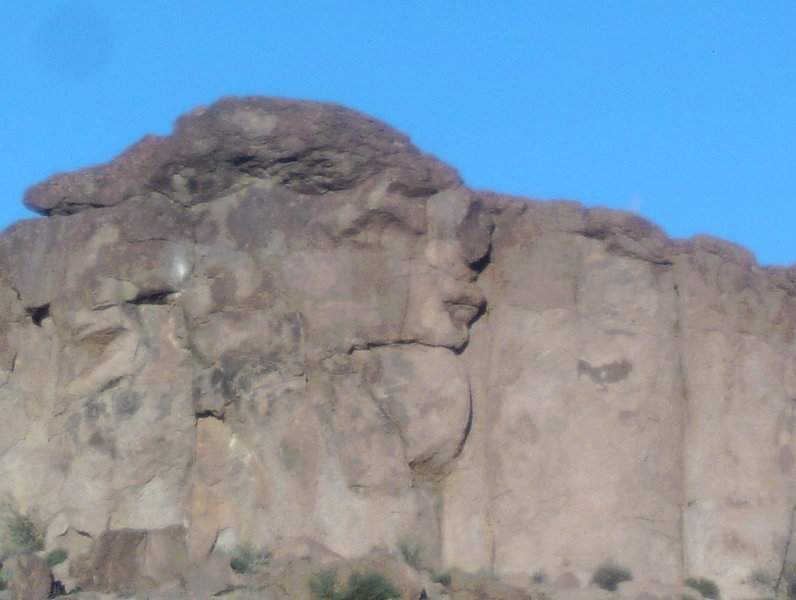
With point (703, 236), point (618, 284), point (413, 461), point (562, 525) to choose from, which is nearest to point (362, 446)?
point (413, 461)

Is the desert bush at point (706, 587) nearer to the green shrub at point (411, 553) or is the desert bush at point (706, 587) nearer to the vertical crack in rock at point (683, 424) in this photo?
the vertical crack in rock at point (683, 424)

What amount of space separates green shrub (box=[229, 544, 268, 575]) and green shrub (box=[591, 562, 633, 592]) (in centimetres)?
498

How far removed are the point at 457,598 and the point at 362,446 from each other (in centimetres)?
361

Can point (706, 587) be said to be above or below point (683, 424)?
below

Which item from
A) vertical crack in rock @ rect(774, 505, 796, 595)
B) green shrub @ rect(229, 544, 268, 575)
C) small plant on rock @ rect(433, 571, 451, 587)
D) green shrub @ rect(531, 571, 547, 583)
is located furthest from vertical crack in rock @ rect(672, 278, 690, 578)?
green shrub @ rect(229, 544, 268, 575)

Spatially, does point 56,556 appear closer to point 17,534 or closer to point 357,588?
point 17,534

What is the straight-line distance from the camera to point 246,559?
2217 centimetres

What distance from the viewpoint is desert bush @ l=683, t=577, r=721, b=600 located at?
2239 cm

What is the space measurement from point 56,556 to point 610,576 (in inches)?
335

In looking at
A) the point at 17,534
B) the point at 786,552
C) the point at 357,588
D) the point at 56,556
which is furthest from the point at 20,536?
the point at 786,552

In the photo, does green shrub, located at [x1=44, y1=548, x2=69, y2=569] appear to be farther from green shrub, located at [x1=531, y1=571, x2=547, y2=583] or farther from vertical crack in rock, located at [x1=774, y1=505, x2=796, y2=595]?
vertical crack in rock, located at [x1=774, y1=505, x2=796, y2=595]

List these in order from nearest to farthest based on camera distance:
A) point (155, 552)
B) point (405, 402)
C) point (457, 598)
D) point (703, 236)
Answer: point (457, 598) < point (155, 552) < point (405, 402) < point (703, 236)

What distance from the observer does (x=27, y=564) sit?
66.2ft

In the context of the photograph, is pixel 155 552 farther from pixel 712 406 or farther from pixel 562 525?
pixel 712 406
